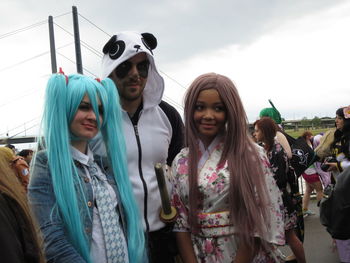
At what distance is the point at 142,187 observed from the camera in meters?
1.67

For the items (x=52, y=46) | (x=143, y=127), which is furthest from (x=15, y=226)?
(x=52, y=46)

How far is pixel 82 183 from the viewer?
1336 mm

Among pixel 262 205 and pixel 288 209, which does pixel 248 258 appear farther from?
pixel 288 209

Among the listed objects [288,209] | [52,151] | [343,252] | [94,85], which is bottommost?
[343,252]

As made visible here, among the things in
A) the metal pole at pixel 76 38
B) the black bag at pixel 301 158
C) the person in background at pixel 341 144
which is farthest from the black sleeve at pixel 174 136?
the metal pole at pixel 76 38

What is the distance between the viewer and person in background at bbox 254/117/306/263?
3213mm

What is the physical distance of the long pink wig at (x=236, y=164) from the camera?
153 cm

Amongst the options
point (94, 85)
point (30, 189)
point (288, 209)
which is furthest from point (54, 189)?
point (288, 209)

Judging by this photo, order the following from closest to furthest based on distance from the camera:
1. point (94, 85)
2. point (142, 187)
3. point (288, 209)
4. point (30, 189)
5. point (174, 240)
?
point (30, 189) → point (94, 85) → point (142, 187) → point (174, 240) → point (288, 209)

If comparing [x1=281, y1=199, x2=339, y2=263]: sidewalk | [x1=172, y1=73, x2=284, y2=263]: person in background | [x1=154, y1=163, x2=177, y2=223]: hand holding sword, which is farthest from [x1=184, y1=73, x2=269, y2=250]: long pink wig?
[x1=281, y1=199, x2=339, y2=263]: sidewalk

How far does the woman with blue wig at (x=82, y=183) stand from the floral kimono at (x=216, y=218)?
Answer: 1.06 ft

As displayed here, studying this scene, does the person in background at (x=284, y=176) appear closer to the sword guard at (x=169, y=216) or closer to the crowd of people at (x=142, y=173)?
the crowd of people at (x=142, y=173)

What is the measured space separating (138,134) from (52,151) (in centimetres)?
56

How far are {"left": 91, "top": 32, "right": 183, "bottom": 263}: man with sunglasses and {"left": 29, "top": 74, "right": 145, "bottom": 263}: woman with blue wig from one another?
0.56ft
